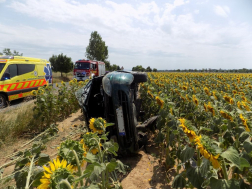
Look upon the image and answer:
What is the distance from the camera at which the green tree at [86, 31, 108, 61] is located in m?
42.2

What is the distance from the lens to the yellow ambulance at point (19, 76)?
726 cm

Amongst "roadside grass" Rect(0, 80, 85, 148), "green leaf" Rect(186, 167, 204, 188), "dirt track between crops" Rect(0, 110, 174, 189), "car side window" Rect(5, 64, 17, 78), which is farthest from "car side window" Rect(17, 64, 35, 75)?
"green leaf" Rect(186, 167, 204, 188)

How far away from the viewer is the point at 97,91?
3990 mm

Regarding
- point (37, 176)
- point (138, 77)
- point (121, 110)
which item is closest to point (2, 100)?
point (138, 77)

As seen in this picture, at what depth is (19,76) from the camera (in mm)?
7922

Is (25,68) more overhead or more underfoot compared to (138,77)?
more overhead

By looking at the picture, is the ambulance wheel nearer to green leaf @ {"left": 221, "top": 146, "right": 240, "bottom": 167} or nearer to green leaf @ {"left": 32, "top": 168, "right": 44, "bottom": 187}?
green leaf @ {"left": 32, "top": 168, "right": 44, "bottom": 187}

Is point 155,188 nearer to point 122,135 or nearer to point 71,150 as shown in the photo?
point 122,135

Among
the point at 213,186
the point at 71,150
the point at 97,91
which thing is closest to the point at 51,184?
the point at 71,150

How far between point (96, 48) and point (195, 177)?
43.1 meters

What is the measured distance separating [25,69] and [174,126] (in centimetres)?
814

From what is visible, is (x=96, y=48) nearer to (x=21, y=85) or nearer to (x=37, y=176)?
(x=21, y=85)

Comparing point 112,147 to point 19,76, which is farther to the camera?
point 19,76

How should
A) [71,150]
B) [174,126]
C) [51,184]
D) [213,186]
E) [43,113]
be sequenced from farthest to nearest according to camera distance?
1. [43,113]
2. [174,126]
3. [213,186]
4. [71,150]
5. [51,184]
